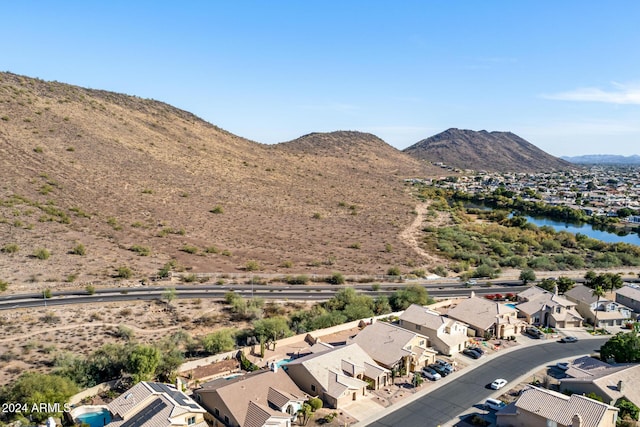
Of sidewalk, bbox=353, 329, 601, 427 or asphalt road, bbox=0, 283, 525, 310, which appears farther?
asphalt road, bbox=0, 283, 525, 310

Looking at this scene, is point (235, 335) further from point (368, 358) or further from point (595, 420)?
point (595, 420)

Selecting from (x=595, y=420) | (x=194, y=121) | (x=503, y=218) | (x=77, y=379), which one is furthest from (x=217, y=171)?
(x=595, y=420)

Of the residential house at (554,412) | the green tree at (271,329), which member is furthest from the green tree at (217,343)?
the residential house at (554,412)

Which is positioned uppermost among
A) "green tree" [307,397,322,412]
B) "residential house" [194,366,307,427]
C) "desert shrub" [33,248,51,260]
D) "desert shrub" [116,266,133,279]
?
"desert shrub" [33,248,51,260]

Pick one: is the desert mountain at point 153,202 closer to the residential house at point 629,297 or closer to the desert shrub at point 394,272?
the desert shrub at point 394,272

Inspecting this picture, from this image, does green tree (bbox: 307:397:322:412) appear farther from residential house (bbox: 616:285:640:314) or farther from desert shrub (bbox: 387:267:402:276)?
residential house (bbox: 616:285:640:314)

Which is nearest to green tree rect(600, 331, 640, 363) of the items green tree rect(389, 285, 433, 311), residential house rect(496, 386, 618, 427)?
residential house rect(496, 386, 618, 427)
